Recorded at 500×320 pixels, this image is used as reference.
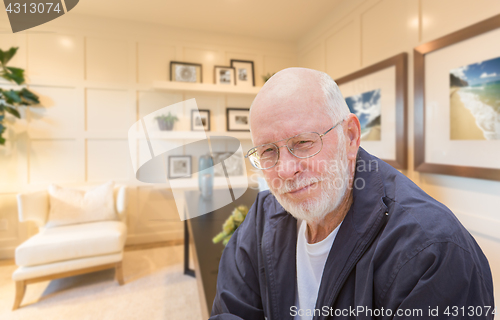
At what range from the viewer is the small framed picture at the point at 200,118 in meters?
1.88

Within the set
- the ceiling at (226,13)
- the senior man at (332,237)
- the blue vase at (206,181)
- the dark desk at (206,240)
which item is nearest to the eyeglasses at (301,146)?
the senior man at (332,237)

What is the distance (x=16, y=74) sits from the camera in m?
1.65

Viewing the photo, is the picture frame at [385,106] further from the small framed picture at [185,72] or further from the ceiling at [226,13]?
the small framed picture at [185,72]

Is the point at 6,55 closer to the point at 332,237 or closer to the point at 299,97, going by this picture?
the point at 299,97

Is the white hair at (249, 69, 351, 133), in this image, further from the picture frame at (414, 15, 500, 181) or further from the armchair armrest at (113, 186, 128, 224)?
the armchair armrest at (113, 186, 128, 224)

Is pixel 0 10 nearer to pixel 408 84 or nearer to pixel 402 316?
pixel 402 316

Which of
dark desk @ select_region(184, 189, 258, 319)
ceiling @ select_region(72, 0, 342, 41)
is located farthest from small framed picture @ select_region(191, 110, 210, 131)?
ceiling @ select_region(72, 0, 342, 41)

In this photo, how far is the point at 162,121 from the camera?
1.79 metres

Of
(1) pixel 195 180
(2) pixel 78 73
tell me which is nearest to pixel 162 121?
(1) pixel 195 180

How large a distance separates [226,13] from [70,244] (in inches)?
76.4

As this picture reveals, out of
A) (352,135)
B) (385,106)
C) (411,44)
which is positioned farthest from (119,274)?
(411,44)

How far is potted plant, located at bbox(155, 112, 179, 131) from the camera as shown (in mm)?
1751

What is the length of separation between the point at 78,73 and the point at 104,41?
38 cm

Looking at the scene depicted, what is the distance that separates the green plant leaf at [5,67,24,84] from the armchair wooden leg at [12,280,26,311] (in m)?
1.41
